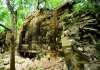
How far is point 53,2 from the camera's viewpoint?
50.7 ft

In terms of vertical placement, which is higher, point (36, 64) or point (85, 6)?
point (85, 6)

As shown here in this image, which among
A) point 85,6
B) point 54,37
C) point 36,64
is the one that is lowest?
point 36,64

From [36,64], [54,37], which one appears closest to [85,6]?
[54,37]

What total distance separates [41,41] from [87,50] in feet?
24.4

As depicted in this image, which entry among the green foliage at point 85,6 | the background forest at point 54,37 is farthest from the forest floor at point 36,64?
the green foliage at point 85,6

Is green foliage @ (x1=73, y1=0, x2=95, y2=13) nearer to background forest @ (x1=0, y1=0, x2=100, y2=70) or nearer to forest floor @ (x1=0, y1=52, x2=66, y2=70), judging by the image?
background forest @ (x1=0, y1=0, x2=100, y2=70)

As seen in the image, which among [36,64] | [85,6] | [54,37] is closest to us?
[85,6]

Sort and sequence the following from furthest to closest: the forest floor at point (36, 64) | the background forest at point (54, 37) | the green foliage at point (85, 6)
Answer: the forest floor at point (36, 64) < the green foliage at point (85, 6) < the background forest at point (54, 37)

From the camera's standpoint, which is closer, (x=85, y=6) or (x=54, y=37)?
(x=85, y=6)

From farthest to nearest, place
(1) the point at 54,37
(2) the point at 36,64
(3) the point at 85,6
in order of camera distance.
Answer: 1. (1) the point at 54,37
2. (2) the point at 36,64
3. (3) the point at 85,6

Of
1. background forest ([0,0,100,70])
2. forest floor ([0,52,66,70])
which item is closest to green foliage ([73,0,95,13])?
background forest ([0,0,100,70])

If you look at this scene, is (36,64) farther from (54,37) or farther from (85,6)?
(85,6)

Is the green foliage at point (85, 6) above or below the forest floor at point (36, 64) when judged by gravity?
above

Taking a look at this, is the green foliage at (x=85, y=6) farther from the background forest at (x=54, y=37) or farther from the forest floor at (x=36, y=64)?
the forest floor at (x=36, y=64)
